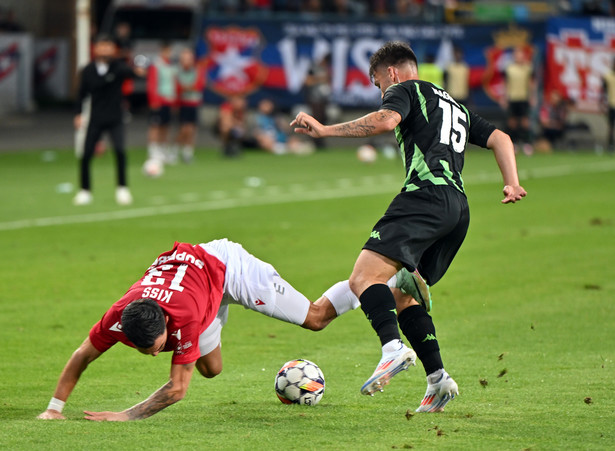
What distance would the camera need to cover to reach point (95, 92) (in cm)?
1700

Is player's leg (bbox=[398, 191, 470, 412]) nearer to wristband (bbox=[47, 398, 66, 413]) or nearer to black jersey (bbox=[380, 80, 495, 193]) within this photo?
black jersey (bbox=[380, 80, 495, 193])

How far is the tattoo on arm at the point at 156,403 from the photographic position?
614 centimetres

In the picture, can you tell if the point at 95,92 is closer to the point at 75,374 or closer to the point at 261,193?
the point at 261,193

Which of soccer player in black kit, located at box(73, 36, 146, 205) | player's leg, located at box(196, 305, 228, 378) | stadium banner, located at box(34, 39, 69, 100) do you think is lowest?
stadium banner, located at box(34, 39, 69, 100)

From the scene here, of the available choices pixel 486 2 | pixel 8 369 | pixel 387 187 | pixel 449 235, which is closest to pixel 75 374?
pixel 8 369

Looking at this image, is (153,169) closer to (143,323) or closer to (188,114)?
(188,114)

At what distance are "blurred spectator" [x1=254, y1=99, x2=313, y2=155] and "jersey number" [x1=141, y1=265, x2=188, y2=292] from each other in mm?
20615

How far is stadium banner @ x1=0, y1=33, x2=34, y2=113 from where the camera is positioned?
32.5 meters

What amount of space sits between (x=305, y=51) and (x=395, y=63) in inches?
906

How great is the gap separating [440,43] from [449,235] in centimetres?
2319

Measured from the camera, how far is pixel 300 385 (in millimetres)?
6723

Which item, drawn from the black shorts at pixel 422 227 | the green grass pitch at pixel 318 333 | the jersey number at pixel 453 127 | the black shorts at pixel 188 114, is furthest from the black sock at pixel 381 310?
the black shorts at pixel 188 114

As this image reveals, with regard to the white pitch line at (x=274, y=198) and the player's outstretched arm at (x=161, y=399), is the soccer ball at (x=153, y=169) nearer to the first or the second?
the white pitch line at (x=274, y=198)

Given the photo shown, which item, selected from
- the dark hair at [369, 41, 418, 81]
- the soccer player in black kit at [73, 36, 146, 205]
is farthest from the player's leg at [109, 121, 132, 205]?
the dark hair at [369, 41, 418, 81]
